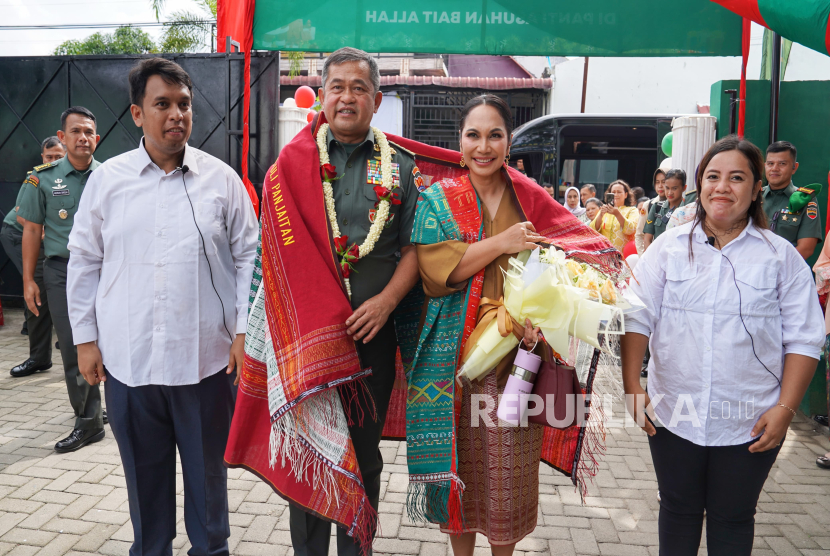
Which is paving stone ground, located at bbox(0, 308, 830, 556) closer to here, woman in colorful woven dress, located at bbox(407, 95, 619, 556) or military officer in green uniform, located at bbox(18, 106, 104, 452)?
military officer in green uniform, located at bbox(18, 106, 104, 452)

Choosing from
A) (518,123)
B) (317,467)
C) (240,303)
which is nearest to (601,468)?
(317,467)

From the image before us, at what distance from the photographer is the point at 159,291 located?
2.35 metres

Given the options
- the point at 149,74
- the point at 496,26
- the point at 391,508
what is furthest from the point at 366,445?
the point at 496,26

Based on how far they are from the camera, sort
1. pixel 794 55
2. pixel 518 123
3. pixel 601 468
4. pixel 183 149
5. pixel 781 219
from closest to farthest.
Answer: pixel 183 149 < pixel 601 468 < pixel 781 219 < pixel 794 55 < pixel 518 123

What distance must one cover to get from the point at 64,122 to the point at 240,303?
274 cm

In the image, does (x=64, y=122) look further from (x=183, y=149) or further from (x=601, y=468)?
(x=601, y=468)

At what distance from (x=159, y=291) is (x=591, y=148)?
41.8 feet

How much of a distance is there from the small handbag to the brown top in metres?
0.17

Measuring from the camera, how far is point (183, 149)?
2457 mm

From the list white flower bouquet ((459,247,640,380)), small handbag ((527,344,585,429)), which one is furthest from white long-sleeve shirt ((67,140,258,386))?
small handbag ((527,344,585,429))

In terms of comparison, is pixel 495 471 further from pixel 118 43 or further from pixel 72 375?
pixel 118 43

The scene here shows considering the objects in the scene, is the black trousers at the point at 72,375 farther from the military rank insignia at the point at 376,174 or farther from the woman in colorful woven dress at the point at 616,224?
the woman in colorful woven dress at the point at 616,224

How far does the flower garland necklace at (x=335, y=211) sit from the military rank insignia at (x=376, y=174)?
0.05 feet

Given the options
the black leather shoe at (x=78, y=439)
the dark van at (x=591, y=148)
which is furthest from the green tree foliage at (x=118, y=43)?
the black leather shoe at (x=78, y=439)
